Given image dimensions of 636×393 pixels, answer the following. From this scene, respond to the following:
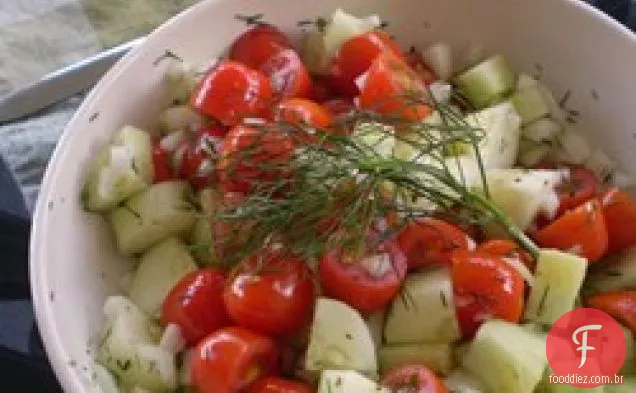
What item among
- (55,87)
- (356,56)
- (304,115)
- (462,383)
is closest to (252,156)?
(304,115)

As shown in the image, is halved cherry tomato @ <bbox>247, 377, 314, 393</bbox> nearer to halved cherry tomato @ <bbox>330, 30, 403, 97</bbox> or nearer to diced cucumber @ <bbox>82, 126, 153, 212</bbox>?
diced cucumber @ <bbox>82, 126, 153, 212</bbox>

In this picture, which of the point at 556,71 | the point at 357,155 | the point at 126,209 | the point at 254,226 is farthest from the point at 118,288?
the point at 556,71

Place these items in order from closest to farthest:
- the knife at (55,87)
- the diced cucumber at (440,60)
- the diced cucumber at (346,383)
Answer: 1. the diced cucumber at (346,383)
2. the diced cucumber at (440,60)
3. the knife at (55,87)

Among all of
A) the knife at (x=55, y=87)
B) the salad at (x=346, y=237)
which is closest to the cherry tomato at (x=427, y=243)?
the salad at (x=346, y=237)

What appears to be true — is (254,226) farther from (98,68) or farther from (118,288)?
(98,68)

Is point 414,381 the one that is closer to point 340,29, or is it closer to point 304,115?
point 304,115

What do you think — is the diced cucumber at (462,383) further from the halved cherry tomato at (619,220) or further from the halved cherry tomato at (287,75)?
the halved cherry tomato at (287,75)

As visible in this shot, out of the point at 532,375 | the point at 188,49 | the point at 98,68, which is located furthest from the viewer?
the point at 98,68
